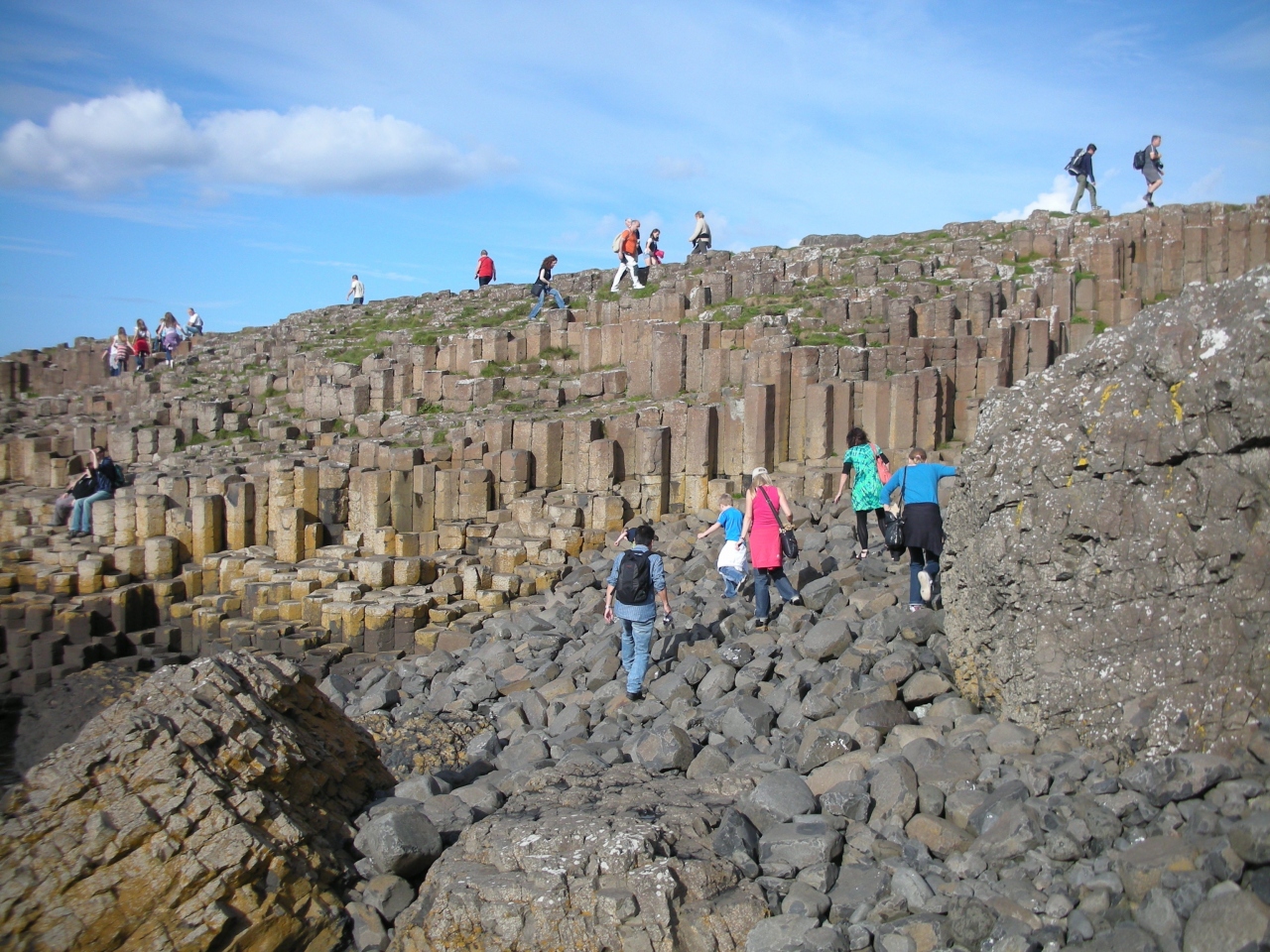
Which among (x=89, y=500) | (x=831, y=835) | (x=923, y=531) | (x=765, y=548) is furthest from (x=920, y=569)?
(x=89, y=500)

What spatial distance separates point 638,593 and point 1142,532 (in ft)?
15.3

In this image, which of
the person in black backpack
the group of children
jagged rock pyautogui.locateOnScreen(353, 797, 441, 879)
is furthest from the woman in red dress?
the group of children

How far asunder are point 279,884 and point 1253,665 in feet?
18.9

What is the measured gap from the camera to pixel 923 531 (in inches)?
373

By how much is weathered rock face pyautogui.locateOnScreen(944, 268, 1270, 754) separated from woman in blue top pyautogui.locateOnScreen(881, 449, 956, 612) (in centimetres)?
236

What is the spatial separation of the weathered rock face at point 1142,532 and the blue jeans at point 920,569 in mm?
2366

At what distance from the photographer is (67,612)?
57.3ft

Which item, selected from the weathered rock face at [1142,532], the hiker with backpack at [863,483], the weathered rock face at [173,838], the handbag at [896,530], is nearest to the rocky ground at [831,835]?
the weathered rock face at [173,838]

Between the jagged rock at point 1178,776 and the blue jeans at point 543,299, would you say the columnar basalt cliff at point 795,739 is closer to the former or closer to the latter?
the jagged rock at point 1178,776

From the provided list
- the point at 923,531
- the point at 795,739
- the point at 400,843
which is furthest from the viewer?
the point at 923,531

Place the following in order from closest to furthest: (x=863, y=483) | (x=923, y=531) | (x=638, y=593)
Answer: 1. (x=923, y=531)
2. (x=638, y=593)
3. (x=863, y=483)

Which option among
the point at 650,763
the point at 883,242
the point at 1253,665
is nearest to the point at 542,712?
the point at 650,763

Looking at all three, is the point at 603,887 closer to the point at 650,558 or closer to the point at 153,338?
the point at 650,558

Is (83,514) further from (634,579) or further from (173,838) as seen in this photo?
(173,838)
